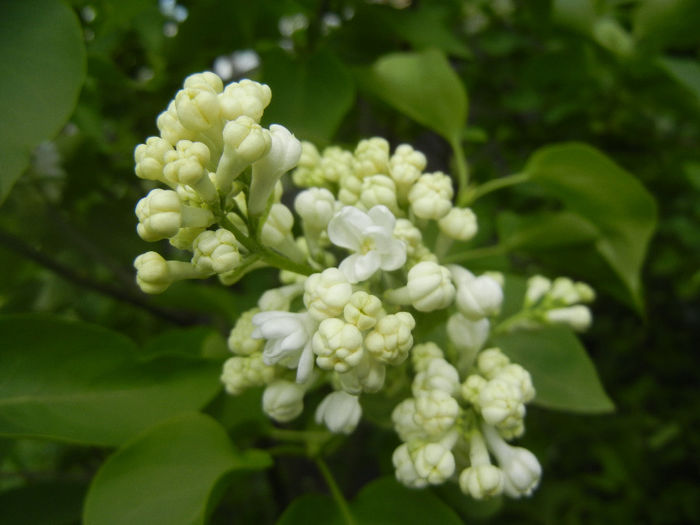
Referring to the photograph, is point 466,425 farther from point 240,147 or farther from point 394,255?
point 240,147

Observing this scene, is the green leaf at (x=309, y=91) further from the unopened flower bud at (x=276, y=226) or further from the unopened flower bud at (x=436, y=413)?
the unopened flower bud at (x=436, y=413)

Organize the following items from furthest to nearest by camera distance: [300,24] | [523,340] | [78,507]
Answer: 1. [300,24]
2. [78,507]
3. [523,340]

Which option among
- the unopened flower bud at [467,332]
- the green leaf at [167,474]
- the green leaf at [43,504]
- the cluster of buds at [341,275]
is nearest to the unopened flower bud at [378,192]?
the cluster of buds at [341,275]

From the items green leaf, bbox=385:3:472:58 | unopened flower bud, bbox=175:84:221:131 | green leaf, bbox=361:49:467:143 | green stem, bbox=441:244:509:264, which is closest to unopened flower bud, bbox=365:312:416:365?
unopened flower bud, bbox=175:84:221:131

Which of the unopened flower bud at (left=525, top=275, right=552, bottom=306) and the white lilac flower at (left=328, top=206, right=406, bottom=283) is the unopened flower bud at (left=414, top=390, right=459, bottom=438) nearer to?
the white lilac flower at (left=328, top=206, right=406, bottom=283)

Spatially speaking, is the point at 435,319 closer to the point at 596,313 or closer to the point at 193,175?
the point at 193,175

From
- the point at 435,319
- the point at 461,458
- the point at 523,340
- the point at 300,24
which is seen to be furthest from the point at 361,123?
the point at 461,458
